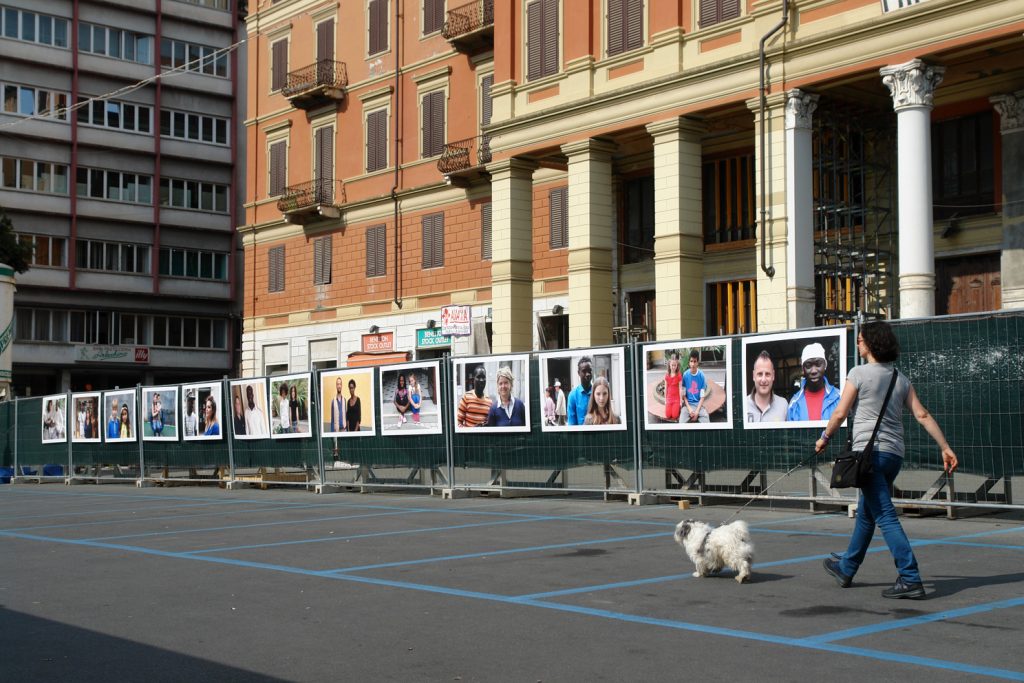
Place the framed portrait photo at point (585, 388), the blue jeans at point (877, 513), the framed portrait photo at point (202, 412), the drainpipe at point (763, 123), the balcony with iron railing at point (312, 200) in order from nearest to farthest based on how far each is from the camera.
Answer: the blue jeans at point (877, 513), the framed portrait photo at point (585, 388), the framed portrait photo at point (202, 412), the drainpipe at point (763, 123), the balcony with iron railing at point (312, 200)

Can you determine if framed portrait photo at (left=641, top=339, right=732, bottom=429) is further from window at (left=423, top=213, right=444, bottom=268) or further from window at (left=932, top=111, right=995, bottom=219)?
window at (left=423, top=213, right=444, bottom=268)

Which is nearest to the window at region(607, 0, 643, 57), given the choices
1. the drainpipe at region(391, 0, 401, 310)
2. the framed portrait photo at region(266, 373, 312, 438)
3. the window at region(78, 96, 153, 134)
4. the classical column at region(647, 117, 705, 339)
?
the classical column at region(647, 117, 705, 339)

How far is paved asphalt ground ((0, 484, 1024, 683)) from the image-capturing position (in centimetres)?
617

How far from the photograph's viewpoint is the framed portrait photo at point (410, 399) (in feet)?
61.9

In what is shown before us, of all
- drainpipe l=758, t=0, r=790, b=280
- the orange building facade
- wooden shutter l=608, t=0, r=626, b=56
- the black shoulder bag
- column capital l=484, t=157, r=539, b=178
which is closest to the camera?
the black shoulder bag

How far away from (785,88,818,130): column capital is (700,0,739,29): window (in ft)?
9.07

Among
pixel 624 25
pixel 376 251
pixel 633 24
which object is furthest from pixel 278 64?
pixel 633 24

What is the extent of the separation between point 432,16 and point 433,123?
375cm

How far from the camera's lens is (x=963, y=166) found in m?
27.0

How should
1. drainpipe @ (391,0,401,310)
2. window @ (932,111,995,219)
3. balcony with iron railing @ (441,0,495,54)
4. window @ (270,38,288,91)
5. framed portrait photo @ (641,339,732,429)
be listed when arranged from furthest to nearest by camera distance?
1. window @ (270,38,288,91)
2. drainpipe @ (391,0,401,310)
3. balcony with iron railing @ (441,0,495,54)
4. window @ (932,111,995,219)
5. framed portrait photo @ (641,339,732,429)

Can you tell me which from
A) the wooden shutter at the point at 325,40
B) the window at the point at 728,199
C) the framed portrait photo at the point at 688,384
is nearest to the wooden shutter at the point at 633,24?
the window at the point at 728,199

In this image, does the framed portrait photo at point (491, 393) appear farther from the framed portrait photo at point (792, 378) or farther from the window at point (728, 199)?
the window at point (728, 199)

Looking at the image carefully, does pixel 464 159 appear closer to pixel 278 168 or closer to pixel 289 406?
pixel 278 168

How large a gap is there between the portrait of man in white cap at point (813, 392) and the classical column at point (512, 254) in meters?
19.0
